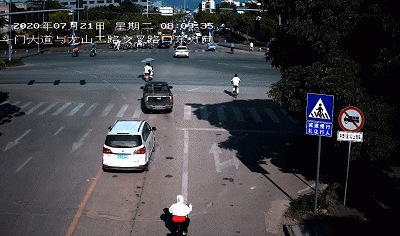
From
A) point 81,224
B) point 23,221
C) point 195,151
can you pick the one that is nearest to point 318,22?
point 195,151

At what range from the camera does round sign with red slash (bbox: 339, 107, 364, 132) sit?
11.4m

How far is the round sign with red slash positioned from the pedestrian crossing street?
41.5 ft

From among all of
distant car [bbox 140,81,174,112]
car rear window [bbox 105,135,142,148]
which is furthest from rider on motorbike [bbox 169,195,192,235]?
distant car [bbox 140,81,174,112]

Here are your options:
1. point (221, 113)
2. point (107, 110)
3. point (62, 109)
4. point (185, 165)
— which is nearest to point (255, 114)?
point (221, 113)

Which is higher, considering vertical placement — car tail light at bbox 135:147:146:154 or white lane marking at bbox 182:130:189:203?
car tail light at bbox 135:147:146:154

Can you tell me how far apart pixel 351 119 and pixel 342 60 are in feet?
6.71

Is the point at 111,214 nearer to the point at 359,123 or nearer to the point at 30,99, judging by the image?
the point at 359,123

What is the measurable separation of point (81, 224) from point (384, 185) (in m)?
9.65

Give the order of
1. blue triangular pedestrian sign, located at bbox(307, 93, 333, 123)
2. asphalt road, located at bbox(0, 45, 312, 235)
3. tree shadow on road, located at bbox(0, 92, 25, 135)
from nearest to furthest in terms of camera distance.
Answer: blue triangular pedestrian sign, located at bbox(307, 93, 333, 123) < asphalt road, located at bbox(0, 45, 312, 235) < tree shadow on road, located at bbox(0, 92, 25, 135)

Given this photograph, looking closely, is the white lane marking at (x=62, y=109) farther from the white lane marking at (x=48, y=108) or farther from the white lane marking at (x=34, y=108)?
the white lane marking at (x=34, y=108)

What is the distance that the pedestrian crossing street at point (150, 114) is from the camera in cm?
2497

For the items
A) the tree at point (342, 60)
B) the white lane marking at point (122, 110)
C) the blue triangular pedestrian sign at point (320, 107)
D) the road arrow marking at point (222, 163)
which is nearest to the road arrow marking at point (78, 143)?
the white lane marking at point (122, 110)

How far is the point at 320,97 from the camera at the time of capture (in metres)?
11.4

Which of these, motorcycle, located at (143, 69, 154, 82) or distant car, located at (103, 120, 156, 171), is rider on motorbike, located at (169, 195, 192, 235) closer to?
distant car, located at (103, 120, 156, 171)
